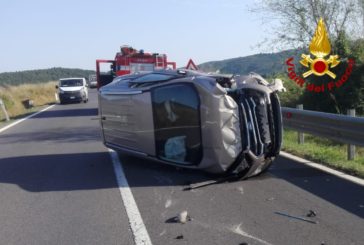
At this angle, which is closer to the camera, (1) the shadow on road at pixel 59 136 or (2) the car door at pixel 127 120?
(2) the car door at pixel 127 120

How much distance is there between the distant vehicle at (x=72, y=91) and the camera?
35.0 metres

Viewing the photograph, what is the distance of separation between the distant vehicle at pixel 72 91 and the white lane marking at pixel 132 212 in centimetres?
2659

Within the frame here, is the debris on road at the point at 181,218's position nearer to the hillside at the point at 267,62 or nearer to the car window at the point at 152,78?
the car window at the point at 152,78

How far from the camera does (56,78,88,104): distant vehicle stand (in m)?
35.0

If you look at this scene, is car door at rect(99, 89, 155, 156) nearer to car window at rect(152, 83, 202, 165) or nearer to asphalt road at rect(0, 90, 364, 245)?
car window at rect(152, 83, 202, 165)

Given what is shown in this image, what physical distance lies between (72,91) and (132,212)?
1162 inches

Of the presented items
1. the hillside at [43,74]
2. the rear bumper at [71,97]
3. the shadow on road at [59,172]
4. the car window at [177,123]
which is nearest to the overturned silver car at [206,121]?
the car window at [177,123]

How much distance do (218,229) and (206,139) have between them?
224 centimetres

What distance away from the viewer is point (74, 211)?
20.9 ft

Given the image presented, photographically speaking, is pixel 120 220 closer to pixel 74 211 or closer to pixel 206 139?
pixel 74 211

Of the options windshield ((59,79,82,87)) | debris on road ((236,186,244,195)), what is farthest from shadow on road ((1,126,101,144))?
windshield ((59,79,82,87))

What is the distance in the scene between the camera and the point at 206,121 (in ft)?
24.7

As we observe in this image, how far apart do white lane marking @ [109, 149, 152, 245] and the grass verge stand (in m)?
3.27

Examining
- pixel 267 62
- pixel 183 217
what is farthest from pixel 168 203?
pixel 267 62
